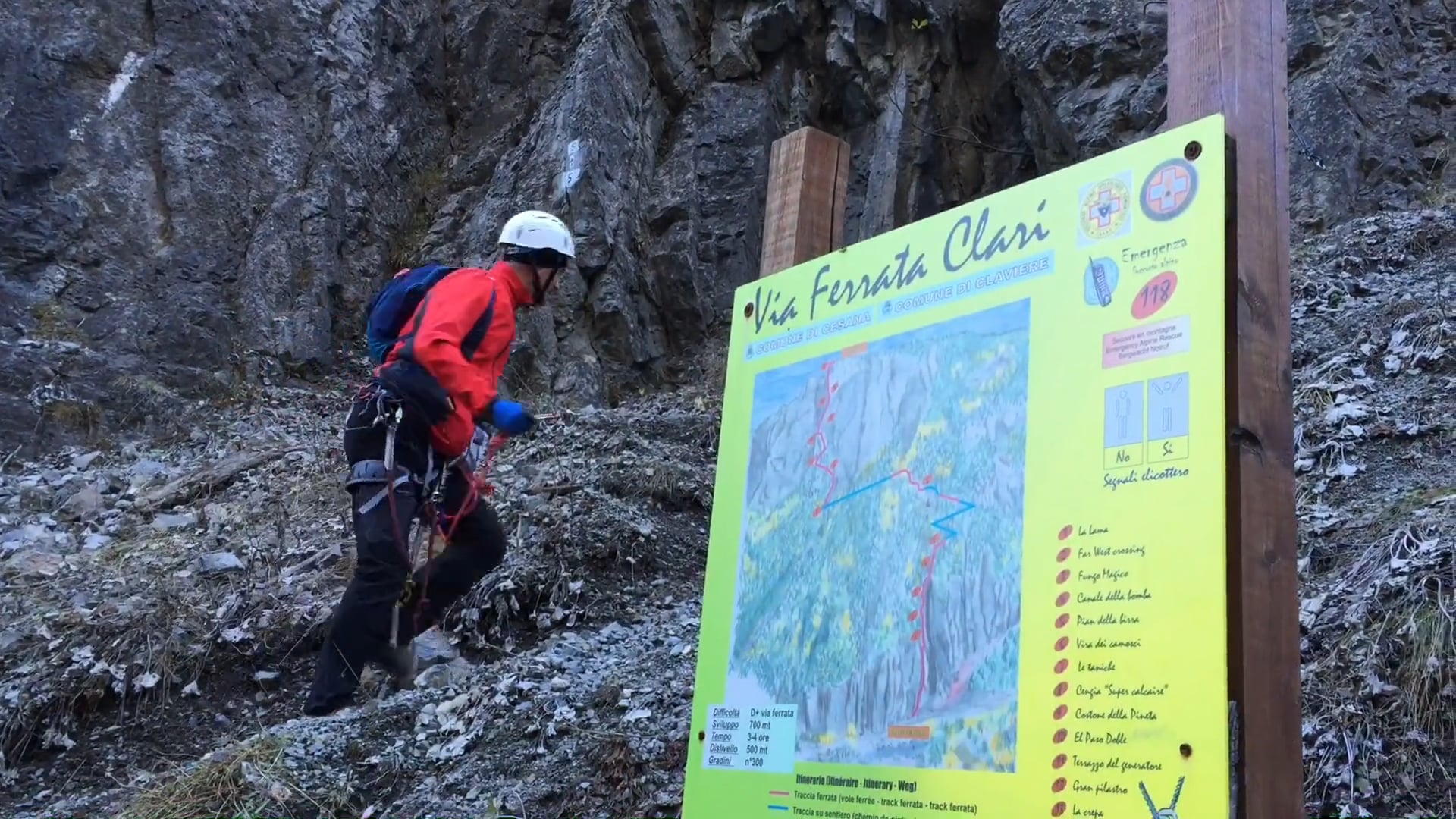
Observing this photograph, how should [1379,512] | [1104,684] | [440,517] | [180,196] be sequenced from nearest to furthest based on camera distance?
1. [1104,684]
2. [1379,512]
3. [440,517]
4. [180,196]

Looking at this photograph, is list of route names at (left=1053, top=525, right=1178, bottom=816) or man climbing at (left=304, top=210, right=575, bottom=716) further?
man climbing at (left=304, top=210, right=575, bottom=716)

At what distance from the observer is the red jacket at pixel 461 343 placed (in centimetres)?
507

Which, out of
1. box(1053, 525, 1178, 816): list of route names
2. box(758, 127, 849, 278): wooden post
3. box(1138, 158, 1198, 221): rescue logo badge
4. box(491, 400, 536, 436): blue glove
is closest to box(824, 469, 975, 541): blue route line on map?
box(1053, 525, 1178, 816): list of route names

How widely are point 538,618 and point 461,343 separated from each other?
158cm

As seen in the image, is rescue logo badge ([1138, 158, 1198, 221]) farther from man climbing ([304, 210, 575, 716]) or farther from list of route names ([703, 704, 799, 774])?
man climbing ([304, 210, 575, 716])

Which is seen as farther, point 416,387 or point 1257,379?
point 416,387

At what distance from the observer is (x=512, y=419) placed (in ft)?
17.0

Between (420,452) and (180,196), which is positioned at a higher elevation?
(180,196)

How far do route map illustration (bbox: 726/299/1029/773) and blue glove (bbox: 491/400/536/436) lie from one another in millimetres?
2169

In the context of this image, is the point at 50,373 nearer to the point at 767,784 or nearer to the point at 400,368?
the point at 400,368

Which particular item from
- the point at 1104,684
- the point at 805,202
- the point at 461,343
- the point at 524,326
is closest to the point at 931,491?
the point at 1104,684

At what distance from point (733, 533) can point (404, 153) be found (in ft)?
33.2

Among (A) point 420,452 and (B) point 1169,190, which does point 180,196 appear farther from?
(B) point 1169,190

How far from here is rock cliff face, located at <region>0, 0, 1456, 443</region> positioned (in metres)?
9.37
